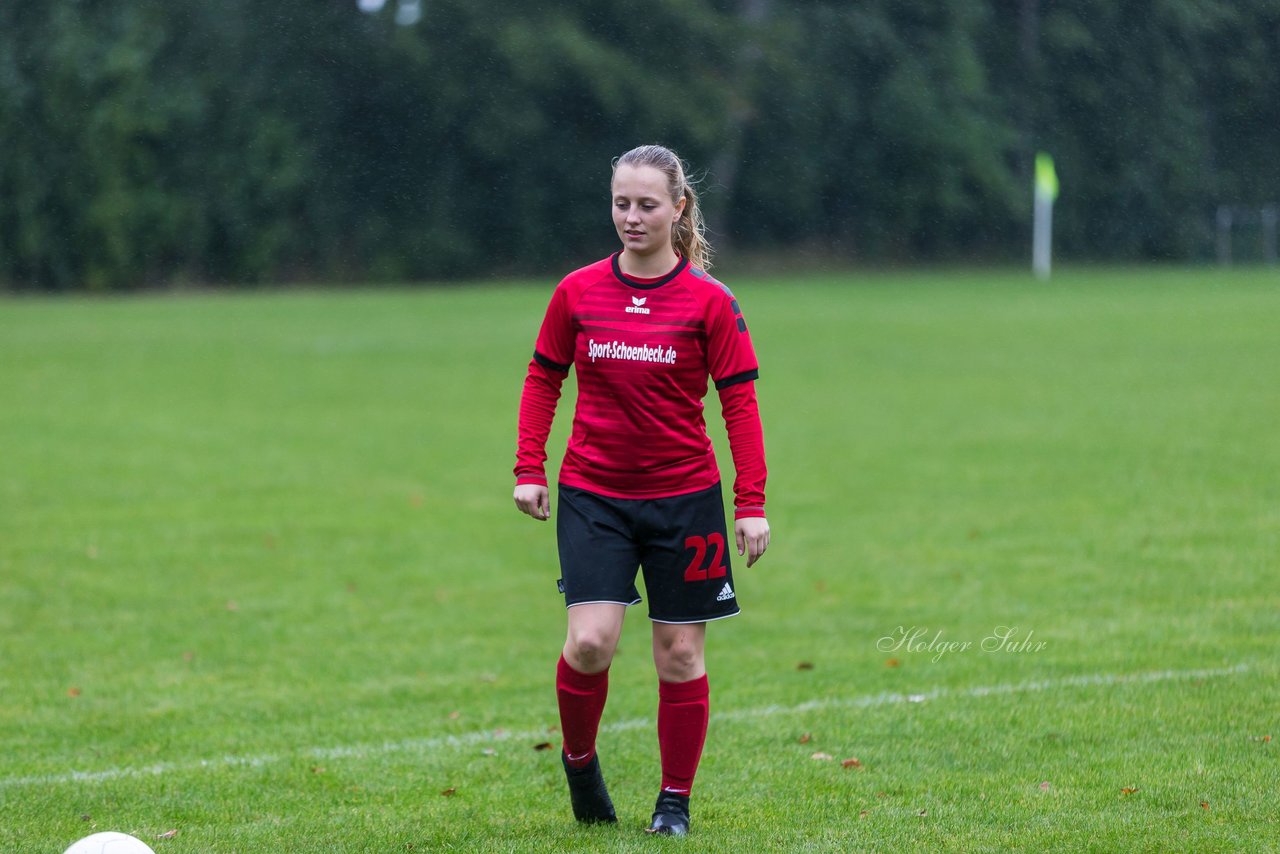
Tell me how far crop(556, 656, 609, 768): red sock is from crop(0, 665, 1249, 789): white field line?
1.23 meters

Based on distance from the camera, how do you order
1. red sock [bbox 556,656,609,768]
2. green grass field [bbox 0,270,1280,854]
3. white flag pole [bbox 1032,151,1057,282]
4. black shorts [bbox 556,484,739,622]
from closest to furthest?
black shorts [bbox 556,484,739,622] < red sock [bbox 556,656,609,768] < green grass field [bbox 0,270,1280,854] < white flag pole [bbox 1032,151,1057,282]

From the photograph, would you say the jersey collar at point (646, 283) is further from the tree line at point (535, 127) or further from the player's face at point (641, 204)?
the tree line at point (535, 127)

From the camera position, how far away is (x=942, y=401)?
57.6ft

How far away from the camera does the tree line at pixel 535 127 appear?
4950cm

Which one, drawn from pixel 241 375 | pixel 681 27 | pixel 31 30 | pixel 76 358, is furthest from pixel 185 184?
pixel 241 375

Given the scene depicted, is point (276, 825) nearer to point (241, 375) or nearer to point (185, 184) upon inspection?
point (241, 375)

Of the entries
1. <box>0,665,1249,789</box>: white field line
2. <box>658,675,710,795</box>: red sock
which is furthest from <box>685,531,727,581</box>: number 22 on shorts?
<box>0,665,1249,789</box>: white field line

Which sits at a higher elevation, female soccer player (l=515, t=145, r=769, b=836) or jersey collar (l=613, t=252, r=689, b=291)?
jersey collar (l=613, t=252, r=689, b=291)

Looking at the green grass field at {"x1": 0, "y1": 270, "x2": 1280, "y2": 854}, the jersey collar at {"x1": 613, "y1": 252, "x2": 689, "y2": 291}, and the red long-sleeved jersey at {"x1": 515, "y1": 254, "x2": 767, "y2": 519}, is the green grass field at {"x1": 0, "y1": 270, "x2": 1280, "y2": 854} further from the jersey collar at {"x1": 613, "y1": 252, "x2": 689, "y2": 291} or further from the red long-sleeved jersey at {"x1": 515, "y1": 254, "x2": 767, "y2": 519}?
the jersey collar at {"x1": 613, "y1": 252, "x2": 689, "y2": 291}

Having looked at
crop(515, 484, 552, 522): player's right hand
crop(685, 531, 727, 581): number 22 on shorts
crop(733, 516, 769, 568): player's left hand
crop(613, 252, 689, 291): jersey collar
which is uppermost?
crop(613, 252, 689, 291): jersey collar

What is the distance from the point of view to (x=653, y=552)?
4660 millimetres

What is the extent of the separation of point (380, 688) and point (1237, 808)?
3645 mm

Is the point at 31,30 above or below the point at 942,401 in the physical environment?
above

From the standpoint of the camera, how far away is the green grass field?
499 cm
